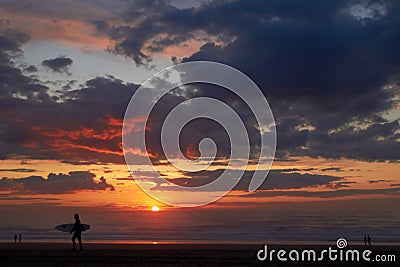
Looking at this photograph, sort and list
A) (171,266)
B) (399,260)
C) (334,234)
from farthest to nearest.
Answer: (334,234)
(399,260)
(171,266)

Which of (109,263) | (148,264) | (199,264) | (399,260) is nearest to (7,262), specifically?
(109,263)

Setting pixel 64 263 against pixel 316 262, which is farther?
pixel 316 262

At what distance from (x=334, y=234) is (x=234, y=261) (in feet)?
191

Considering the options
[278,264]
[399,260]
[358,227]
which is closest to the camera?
[278,264]

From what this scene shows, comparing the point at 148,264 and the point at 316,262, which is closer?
the point at 148,264

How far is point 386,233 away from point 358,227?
13.1 m

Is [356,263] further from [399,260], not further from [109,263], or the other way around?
[109,263]

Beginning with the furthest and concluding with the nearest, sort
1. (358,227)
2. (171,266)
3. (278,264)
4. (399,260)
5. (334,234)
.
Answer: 1. (358,227)
2. (334,234)
3. (399,260)
4. (278,264)
5. (171,266)

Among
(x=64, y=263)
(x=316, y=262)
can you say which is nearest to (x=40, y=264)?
(x=64, y=263)

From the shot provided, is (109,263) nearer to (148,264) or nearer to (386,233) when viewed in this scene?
(148,264)

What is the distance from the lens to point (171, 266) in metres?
26.3

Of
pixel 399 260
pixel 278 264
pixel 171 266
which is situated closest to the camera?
pixel 171 266

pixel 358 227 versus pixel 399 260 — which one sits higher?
pixel 358 227

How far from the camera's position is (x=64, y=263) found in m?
27.0
